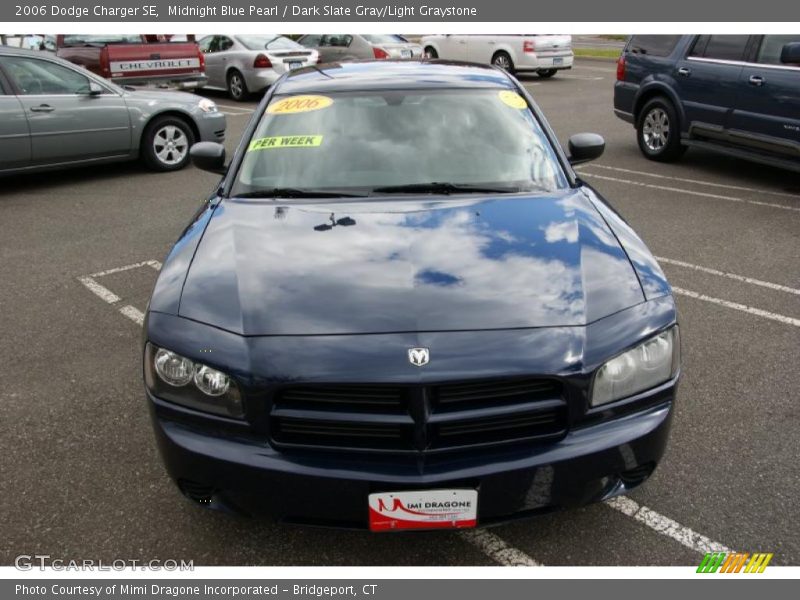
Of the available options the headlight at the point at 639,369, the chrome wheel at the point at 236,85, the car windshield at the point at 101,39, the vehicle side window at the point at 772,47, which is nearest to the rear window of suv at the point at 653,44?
the vehicle side window at the point at 772,47

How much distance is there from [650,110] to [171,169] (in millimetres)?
6050

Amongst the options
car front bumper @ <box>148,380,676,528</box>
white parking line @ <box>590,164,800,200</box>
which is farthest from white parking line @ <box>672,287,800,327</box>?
white parking line @ <box>590,164,800,200</box>

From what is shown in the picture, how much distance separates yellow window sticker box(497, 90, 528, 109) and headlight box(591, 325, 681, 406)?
181 centimetres

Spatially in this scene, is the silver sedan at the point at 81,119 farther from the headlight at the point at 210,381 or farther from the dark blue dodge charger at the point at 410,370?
the headlight at the point at 210,381

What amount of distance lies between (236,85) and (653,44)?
31.7 feet

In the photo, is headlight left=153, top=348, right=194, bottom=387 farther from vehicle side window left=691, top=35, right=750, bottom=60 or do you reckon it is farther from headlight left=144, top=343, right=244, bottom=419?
vehicle side window left=691, top=35, right=750, bottom=60

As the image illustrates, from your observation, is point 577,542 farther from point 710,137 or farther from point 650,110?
point 650,110

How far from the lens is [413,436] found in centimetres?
231

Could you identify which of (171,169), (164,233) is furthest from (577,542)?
(171,169)

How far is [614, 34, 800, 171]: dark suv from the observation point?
296 inches

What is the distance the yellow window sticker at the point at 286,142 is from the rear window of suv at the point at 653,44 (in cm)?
682

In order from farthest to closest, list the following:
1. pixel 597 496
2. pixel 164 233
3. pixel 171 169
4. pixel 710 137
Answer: pixel 171 169 → pixel 710 137 → pixel 164 233 → pixel 597 496

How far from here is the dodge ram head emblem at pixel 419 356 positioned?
2.28m

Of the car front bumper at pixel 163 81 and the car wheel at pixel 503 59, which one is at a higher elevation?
the car wheel at pixel 503 59
